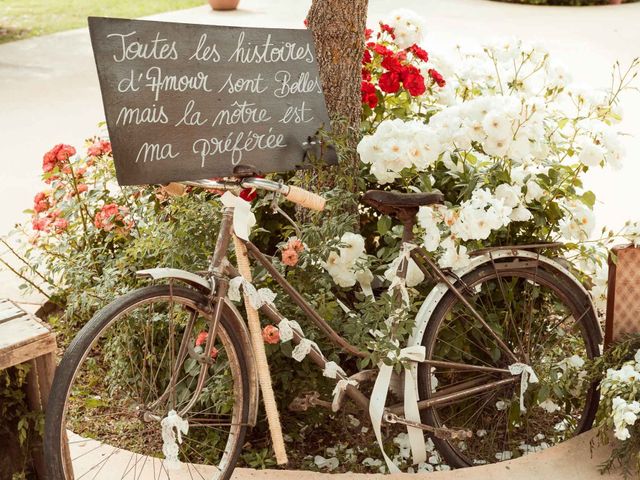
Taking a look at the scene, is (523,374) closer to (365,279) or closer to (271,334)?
(365,279)

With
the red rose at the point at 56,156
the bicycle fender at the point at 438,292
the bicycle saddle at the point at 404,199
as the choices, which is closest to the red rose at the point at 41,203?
the red rose at the point at 56,156

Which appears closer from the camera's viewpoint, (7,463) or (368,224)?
(7,463)

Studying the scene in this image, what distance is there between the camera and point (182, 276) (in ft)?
8.23

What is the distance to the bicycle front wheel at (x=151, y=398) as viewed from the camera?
2.39 meters

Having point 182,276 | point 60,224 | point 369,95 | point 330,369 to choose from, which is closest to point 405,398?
point 330,369

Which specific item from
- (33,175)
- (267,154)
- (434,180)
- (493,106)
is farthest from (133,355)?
(33,175)

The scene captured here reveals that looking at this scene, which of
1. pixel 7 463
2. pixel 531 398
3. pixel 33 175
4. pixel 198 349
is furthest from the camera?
pixel 33 175

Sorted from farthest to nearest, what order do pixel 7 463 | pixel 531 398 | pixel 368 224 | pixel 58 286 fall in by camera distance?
pixel 58 286 < pixel 368 224 < pixel 531 398 < pixel 7 463

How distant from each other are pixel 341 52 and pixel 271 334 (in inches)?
47.6

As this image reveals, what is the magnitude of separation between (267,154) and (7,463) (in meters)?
1.25

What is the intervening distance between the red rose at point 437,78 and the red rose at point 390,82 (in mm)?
207

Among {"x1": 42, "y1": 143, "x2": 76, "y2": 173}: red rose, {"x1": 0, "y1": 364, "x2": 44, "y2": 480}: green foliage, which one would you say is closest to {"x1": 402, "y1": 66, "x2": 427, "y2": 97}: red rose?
{"x1": 42, "y1": 143, "x2": 76, "y2": 173}: red rose

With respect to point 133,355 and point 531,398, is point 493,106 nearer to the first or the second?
point 531,398

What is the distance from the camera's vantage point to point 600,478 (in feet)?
9.52
